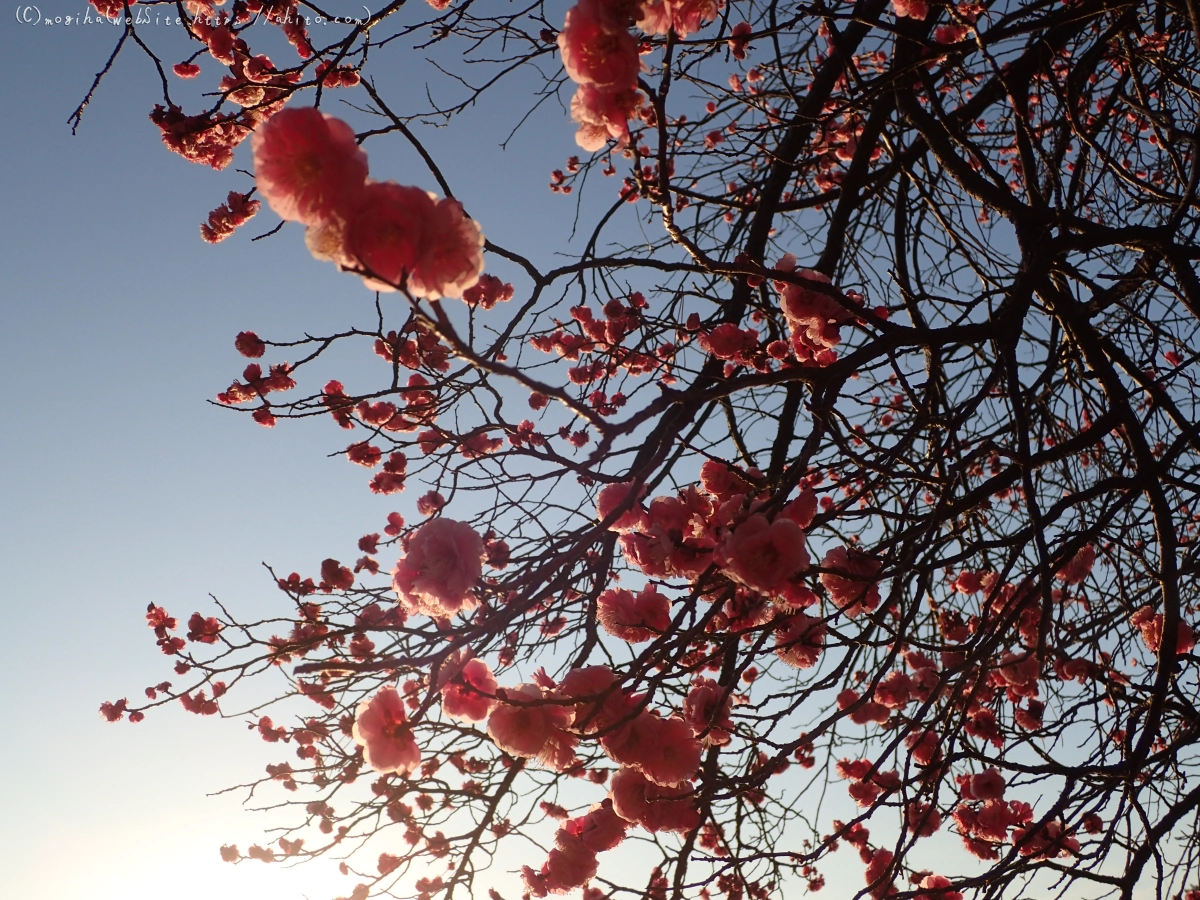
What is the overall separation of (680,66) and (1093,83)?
2.03 metres

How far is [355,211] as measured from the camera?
1.10 m

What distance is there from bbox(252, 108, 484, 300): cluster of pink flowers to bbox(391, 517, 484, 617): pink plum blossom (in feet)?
2.22

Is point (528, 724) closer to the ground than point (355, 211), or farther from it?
closer to the ground

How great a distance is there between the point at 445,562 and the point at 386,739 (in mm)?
389

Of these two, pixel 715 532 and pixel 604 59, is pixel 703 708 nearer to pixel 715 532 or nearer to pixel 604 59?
pixel 715 532

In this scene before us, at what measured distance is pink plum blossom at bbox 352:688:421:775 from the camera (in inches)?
59.8

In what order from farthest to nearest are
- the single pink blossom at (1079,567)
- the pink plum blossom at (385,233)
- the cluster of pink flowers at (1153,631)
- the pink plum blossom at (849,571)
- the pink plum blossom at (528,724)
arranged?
the single pink blossom at (1079,567)
the cluster of pink flowers at (1153,631)
the pink plum blossom at (849,571)
the pink plum blossom at (528,724)
the pink plum blossom at (385,233)

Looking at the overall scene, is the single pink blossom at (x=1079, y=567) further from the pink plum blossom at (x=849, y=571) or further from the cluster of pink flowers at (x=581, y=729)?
the cluster of pink flowers at (x=581, y=729)

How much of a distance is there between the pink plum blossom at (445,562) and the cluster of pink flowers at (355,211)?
68cm

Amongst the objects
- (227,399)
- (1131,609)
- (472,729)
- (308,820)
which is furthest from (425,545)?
(227,399)

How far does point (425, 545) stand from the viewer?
1.69 metres

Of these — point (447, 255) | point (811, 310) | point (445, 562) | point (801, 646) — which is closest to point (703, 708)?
point (801, 646)

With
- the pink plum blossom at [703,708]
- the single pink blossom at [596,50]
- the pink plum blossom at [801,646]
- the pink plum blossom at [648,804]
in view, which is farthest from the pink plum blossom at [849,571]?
the single pink blossom at [596,50]

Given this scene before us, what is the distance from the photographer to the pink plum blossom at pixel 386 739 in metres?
1.52
